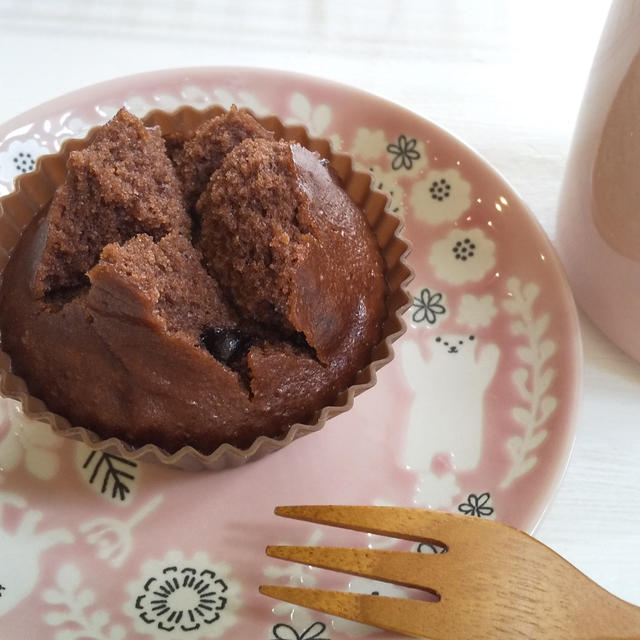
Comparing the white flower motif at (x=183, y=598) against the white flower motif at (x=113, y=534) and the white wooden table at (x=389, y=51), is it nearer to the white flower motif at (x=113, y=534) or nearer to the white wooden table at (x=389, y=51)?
the white flower motif at (x=113, y=534)

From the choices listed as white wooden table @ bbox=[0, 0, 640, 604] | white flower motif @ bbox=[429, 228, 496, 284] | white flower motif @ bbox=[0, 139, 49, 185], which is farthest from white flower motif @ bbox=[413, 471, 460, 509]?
white flower motif @ bbox=[0, 139, 49, 185]

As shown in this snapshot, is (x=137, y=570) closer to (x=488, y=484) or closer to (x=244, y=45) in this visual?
(x=488, y=484)

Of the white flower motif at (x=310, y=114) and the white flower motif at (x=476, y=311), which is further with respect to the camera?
the white flower motif at (x=310, y=114)

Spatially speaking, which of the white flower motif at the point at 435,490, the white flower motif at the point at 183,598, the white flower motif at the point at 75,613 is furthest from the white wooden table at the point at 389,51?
the white flower motif at the point at 75,613

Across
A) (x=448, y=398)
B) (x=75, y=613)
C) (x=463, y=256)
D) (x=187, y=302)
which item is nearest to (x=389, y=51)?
(x=463, y=256)

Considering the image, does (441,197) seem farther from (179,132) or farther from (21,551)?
(21,551)

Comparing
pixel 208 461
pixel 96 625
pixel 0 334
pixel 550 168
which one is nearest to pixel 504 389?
pixel 208 461
